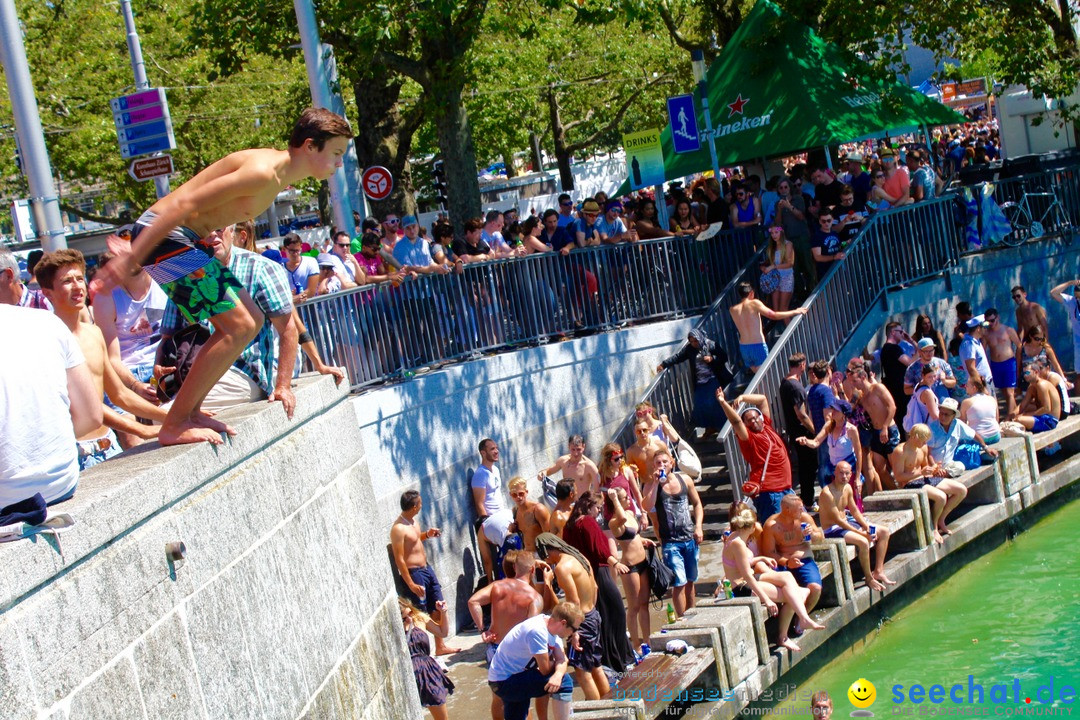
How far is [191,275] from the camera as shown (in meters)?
5.11

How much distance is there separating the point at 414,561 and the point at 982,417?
6.65 metres

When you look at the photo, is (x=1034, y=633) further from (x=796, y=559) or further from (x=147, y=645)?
(x=147, y=645)

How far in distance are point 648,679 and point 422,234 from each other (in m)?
5.78

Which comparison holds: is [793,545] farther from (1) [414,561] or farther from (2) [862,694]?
(1) [414,561]

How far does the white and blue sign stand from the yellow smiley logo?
315 inches

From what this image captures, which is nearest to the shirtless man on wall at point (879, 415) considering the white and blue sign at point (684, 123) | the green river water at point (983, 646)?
the green river water at point (983, 646)

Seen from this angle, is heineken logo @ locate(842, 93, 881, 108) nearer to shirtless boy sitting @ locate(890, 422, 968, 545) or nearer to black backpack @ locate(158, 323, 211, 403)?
shirtless boy sitting @ locate(890, 422, 968, 545)

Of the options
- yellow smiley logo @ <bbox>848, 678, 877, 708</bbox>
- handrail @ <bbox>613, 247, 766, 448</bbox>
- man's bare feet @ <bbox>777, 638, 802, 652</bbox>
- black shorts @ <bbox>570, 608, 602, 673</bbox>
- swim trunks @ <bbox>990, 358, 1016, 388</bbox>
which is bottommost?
yellow smiley logo @ <bbox>848, 678, 877, 708</bbox>

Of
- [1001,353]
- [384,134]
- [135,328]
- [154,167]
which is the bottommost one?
[1001,353]

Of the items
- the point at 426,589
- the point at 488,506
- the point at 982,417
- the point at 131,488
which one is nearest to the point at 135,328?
the point at 131,488

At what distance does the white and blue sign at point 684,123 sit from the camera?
1658 centimetres

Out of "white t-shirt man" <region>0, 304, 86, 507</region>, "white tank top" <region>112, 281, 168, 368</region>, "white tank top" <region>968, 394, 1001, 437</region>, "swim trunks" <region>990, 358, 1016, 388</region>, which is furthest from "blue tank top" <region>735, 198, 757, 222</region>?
"white t-shirt man" <region>0, 304, 86, 507</region>

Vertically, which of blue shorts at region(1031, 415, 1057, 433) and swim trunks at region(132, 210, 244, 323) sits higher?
swim trunks at region(132, 210, 244, 323)

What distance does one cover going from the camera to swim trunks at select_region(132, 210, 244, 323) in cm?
498
